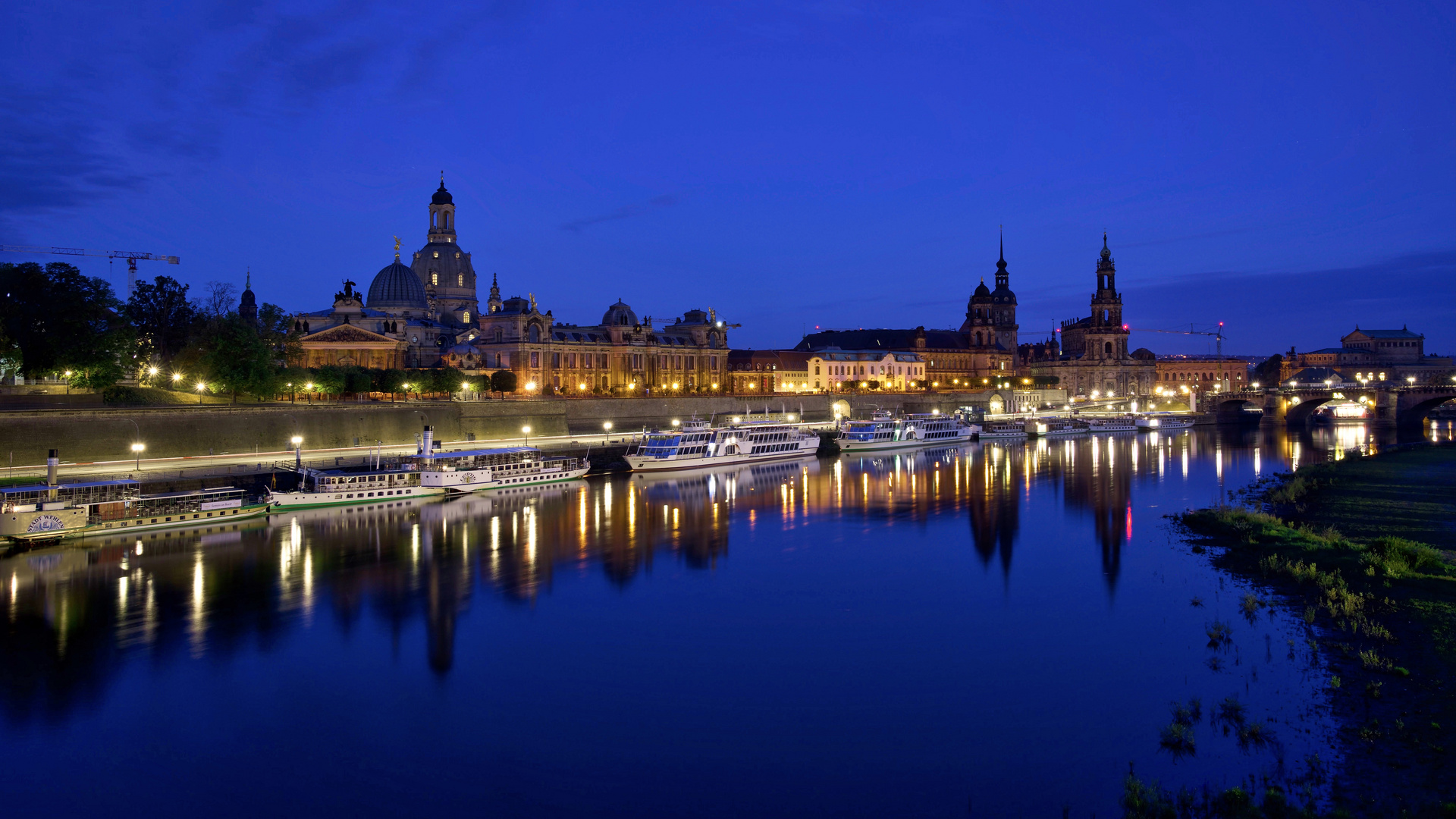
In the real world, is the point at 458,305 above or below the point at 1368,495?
above

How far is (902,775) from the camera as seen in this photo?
51.7ft

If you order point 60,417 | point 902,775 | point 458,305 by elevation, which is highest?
point 458,305

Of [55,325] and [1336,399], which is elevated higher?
[55,325]

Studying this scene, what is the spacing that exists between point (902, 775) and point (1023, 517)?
2914 centimetres

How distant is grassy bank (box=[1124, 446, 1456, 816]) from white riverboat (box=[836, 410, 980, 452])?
3537 centimetres

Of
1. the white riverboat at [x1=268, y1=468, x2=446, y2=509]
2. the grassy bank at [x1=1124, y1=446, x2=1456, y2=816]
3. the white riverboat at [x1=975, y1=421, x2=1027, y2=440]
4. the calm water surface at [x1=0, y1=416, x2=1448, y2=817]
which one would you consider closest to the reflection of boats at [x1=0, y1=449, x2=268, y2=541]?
the calm water surface at [x1=0, y1=416, x2=1448, y2=817]

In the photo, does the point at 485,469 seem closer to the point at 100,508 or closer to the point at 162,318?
the point at 100,508

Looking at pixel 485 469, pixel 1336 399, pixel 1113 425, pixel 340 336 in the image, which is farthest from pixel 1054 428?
pixel 485 469

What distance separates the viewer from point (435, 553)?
3388 cm

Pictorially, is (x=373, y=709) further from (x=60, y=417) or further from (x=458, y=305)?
(x=458, y=305)

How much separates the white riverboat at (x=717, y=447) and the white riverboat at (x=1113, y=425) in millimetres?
46282

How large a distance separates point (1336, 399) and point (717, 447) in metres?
80.2

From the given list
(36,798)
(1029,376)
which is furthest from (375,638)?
(1029,376)

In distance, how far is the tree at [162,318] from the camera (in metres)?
73.8
